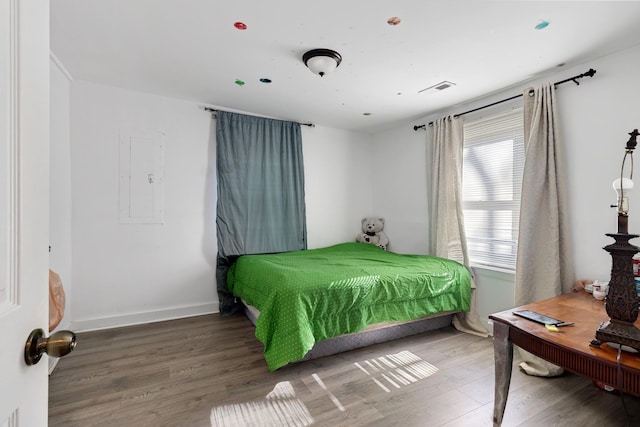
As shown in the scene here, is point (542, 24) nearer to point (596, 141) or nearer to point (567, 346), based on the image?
point (596, 141)

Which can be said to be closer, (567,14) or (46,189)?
(46,189)

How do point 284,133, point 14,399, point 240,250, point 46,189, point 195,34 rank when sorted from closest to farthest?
point 14,399 → point 46,189 → point 195,34 → point 240,250 → point 284,133

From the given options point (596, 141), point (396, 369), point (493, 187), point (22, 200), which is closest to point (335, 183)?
point (493, 187)

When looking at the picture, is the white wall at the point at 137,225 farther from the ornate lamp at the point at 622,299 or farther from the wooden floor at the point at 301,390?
the ornate lamp at the point at 622,299

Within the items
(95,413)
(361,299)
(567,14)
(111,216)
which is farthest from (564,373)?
(111,216)

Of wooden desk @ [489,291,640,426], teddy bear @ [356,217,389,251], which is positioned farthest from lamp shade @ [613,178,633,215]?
teddy bear @ [356,217,389,251]

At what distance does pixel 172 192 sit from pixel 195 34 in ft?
5.79

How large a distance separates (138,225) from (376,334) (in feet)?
8.66

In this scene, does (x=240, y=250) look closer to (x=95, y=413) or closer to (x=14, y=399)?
(x=95, y=413)

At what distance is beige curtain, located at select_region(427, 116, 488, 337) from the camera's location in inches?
121

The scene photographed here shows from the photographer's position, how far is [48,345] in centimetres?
57

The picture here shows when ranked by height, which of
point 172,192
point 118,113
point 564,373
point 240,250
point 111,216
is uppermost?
point 118,113

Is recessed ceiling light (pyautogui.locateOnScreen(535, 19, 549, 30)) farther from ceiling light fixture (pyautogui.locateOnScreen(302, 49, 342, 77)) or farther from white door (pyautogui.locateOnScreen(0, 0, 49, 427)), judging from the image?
white door (pyautogui.locateOnScreen(0, 0, 49, 427))

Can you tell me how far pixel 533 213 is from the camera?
2396 mm
